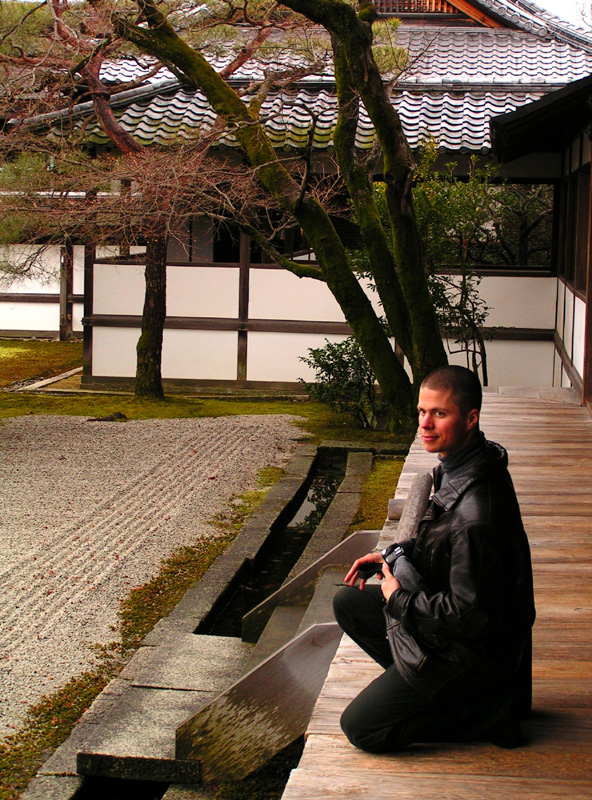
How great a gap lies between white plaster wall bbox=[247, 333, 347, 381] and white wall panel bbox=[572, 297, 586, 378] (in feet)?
15.4

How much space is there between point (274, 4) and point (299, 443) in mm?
4877

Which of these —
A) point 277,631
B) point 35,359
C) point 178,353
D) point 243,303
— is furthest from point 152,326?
point 277,631

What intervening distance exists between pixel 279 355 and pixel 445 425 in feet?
36.3

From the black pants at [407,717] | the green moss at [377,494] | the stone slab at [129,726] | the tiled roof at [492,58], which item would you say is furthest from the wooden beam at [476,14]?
the black pants at [407,717]

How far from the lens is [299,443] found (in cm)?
1039

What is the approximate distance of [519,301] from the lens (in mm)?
12680

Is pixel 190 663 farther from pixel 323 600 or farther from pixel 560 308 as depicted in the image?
pixel 560 308

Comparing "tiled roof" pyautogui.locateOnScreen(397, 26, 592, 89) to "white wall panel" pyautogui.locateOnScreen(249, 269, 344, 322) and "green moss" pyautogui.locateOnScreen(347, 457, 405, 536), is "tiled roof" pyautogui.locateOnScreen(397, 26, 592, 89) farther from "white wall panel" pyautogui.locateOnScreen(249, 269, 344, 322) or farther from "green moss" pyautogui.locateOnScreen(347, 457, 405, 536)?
"green moss" pyautogui.locateOnScreen(347, 457, 405, 536)

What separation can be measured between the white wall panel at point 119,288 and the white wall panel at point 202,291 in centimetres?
45

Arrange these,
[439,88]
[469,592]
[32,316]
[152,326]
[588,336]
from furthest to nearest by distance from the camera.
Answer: [32,316], [439,88], [152,326], [588,336], [469,592]

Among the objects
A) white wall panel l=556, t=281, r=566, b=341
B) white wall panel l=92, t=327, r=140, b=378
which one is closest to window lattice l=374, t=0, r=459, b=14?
white wall panel l=556, t=281, r=566, b=341

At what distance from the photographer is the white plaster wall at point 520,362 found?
41.9ft

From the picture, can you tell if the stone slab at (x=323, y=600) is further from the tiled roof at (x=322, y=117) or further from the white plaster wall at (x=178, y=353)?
the white plaster wall at (x=178, y=353)

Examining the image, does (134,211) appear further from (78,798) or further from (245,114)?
(78,798)
